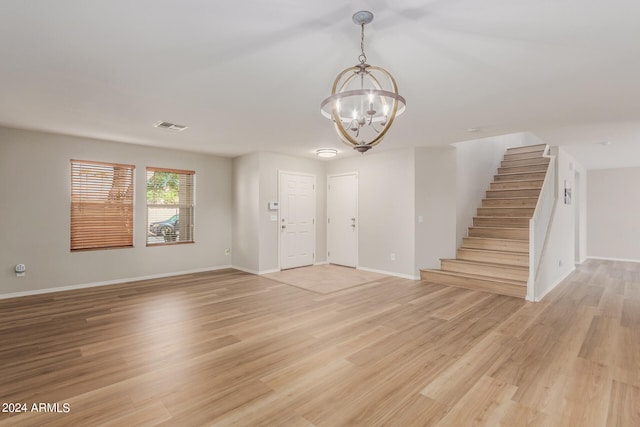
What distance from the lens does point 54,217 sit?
197 inches

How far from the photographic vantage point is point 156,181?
610cm

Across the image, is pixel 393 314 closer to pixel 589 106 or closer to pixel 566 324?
pixel 566 324

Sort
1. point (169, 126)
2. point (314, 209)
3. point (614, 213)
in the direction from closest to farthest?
1. point (169, 126)
2. point (314, 209)
3. point (614, 213)

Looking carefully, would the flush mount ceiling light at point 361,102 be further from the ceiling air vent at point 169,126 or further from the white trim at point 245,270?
the white trim at point 245,270

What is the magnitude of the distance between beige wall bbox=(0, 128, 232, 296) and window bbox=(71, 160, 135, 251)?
0.11 metres

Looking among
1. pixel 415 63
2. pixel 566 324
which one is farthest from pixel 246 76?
pixel 566 324

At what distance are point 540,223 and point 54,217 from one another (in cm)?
764

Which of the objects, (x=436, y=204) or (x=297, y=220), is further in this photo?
(x=297, y=220)

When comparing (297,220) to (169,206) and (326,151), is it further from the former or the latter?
(169,206)

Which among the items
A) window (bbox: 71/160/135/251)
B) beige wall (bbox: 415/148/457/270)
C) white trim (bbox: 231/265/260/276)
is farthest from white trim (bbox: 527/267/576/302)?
window (bbox: 71/160/135/251)

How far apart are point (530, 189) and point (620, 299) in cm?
257

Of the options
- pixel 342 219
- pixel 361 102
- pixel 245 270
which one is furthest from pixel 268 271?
pixel 361 102

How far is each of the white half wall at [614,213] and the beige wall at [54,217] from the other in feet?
35.6

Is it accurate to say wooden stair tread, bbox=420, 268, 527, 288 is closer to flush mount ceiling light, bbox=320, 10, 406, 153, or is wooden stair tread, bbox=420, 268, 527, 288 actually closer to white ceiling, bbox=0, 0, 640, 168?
white ceiling, bbox=0, 0, 640, 168
